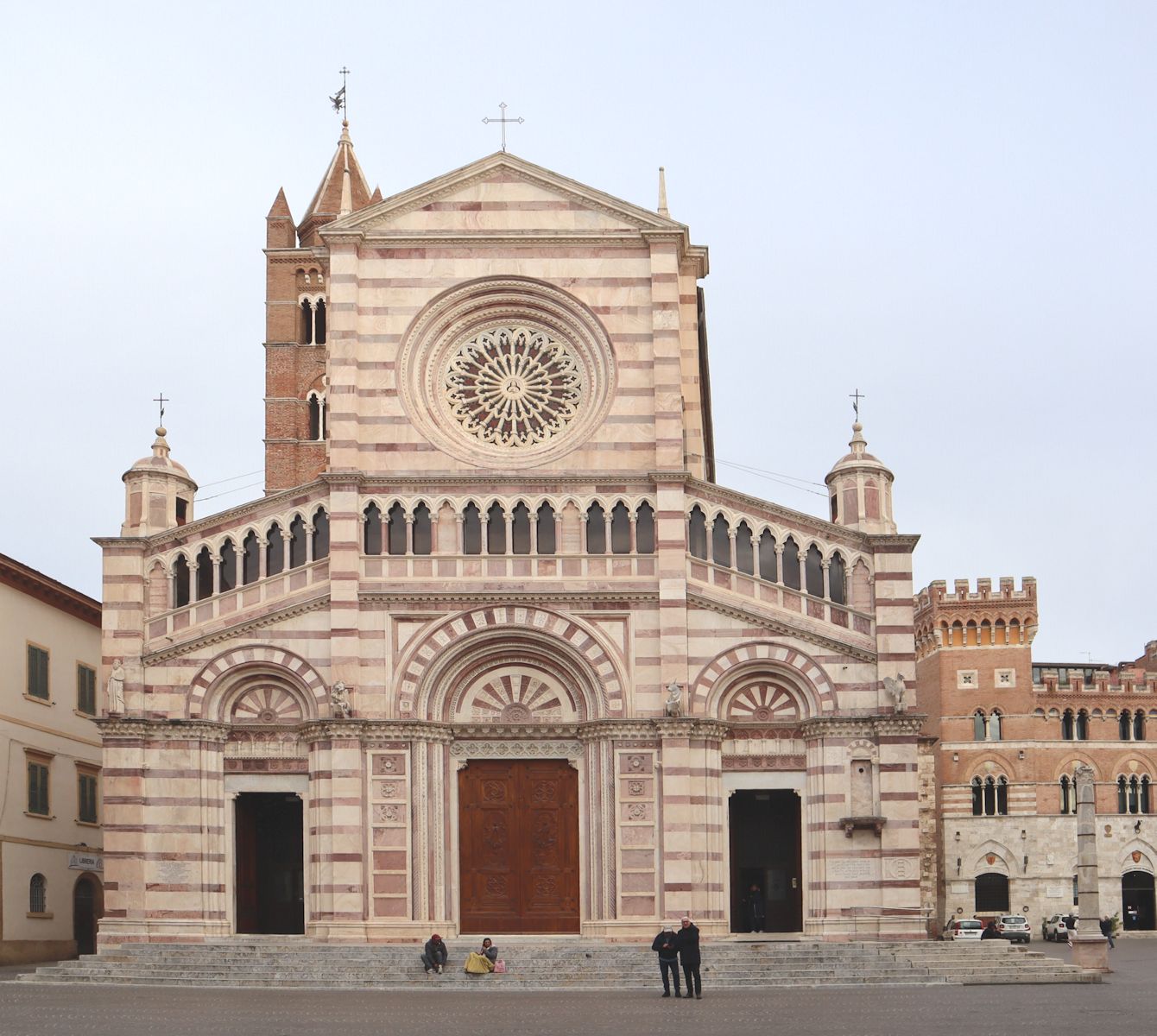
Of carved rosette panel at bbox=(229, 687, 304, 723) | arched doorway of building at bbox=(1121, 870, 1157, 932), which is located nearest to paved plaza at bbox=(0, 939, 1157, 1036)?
carved rosette panel at bbox=(229, 687, 304, 723)

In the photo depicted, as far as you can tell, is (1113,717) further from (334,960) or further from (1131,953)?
(334,960)

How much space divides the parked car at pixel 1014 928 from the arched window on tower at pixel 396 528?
3266 cm

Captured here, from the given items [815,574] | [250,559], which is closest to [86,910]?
[250,559]

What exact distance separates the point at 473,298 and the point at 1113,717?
46.3m

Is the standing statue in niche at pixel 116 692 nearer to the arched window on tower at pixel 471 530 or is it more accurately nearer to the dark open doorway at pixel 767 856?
the arched window on tower at pixel 471 530

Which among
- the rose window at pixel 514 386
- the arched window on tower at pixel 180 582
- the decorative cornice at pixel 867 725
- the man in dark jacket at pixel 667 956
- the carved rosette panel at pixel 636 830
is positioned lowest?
the man in dark jacket at pixel 667 956

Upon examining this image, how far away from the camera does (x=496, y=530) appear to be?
128ft

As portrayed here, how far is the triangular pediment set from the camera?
40.2 metres

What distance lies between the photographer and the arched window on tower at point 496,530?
127 ft

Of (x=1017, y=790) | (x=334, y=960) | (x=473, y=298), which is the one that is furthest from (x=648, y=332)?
(x=1017, y=790)

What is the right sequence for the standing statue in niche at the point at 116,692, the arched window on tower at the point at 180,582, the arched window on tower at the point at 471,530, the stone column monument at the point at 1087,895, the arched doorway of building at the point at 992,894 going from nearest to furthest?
the stone column monument at the point at 1087,895
the standing statue in niche at the point at 116,692
the arched window on tower at the point at 471,530
the arched window on tower at the point at 180,582
the arched doorway of building at the point at 992,894

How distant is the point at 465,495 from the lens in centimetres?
3884

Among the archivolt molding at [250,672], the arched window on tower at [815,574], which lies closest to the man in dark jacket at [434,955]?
the archivolt molding at [250,672]

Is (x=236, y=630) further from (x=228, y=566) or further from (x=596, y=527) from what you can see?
(x=596, y=527)
